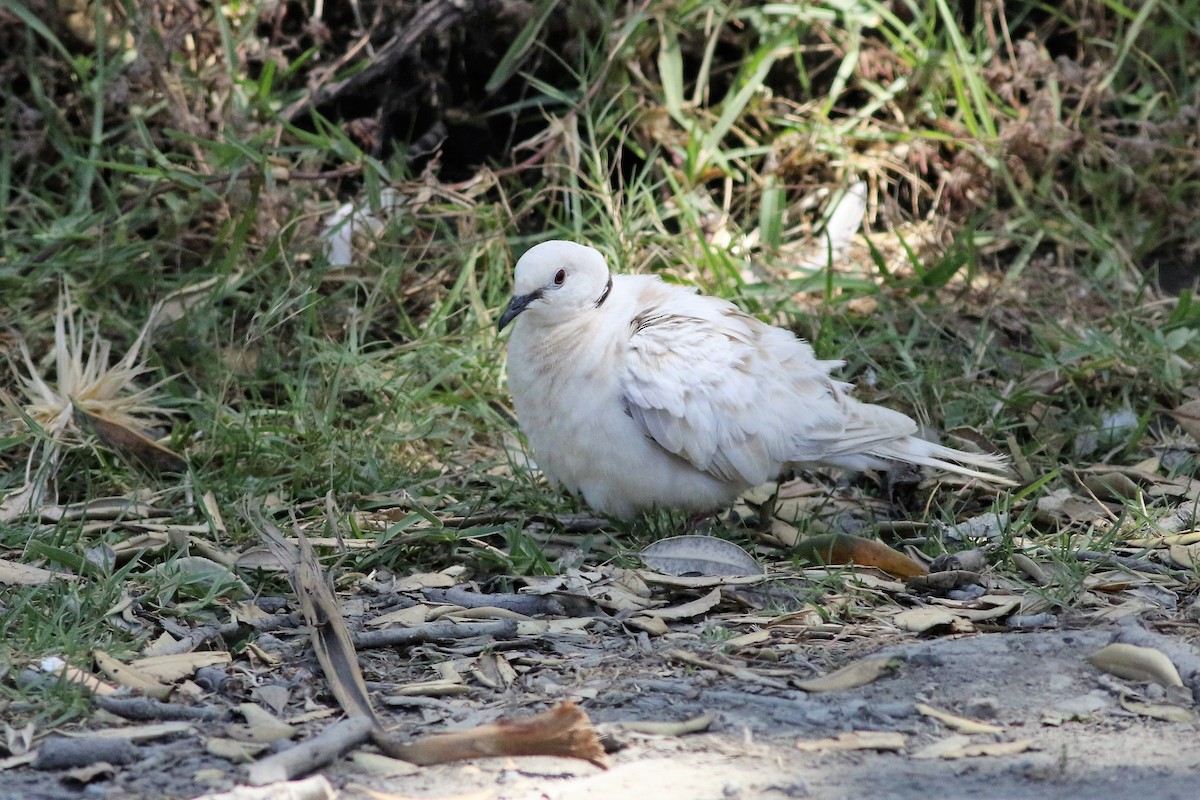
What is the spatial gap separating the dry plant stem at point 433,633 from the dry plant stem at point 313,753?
476 mm

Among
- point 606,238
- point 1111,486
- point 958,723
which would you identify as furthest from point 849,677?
point 606,238

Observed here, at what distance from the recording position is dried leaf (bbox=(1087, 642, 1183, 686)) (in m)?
2.83

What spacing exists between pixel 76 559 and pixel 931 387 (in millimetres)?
2794

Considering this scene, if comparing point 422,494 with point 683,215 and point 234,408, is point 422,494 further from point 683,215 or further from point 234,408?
point 683,215

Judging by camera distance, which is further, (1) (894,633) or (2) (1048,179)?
(2) (1048,179)

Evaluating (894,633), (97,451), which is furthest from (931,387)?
(97,451)

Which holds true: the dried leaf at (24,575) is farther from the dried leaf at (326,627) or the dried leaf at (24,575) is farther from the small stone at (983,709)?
the small stone at (983,709)

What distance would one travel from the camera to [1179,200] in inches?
232

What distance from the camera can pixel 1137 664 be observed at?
285 cm

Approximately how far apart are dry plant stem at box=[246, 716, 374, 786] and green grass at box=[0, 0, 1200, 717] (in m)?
0.96

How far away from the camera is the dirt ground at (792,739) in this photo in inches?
93.8

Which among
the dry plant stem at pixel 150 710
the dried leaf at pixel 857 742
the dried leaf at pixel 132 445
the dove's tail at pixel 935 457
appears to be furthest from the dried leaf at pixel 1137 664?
the dried leaf at pixel 132 445

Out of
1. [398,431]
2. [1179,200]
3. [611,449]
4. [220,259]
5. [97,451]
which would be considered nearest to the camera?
[611,449]

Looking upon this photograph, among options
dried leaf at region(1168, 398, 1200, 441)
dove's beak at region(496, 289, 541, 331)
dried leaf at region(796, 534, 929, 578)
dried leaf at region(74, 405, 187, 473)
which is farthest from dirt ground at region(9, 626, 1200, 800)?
dried leaf at region(74, 405, 187, 473)
